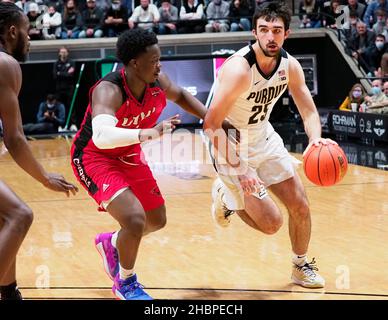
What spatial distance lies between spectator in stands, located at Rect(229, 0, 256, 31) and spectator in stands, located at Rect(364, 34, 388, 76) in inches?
127

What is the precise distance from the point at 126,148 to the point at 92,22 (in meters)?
14.5

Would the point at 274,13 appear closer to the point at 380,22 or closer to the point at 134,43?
the point at 134,43

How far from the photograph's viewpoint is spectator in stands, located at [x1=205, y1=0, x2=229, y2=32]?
65.7ft

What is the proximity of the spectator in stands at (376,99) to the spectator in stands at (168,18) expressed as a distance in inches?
230

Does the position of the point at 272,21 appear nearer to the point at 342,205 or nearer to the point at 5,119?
the point at 5,119

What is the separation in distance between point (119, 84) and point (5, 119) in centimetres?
99

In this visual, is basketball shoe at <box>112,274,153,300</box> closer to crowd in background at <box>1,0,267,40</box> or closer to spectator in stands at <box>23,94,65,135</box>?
spectator in stands at <box>23,94,65,135</box>

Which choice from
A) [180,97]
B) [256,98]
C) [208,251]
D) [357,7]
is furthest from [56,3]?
[256,98]

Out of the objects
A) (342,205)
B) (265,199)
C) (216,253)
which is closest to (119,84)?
(265,199)

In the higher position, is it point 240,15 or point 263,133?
point 263,133

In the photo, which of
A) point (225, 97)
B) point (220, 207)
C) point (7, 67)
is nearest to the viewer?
point (7, 67)

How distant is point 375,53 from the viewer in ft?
59.6

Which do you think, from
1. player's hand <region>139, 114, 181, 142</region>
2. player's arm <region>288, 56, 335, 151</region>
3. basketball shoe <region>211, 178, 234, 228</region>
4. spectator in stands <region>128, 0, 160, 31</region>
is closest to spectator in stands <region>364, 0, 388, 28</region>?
spectator in stands <region>128, 0, 160, 31</region>

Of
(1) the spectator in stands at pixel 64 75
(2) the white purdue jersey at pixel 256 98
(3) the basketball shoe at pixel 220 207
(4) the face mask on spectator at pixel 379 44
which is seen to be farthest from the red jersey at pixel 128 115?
(4) the face mask on spectator at pixel 379 44
